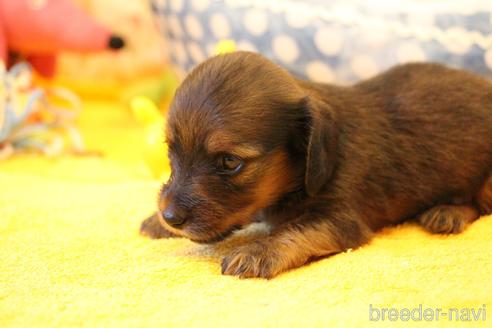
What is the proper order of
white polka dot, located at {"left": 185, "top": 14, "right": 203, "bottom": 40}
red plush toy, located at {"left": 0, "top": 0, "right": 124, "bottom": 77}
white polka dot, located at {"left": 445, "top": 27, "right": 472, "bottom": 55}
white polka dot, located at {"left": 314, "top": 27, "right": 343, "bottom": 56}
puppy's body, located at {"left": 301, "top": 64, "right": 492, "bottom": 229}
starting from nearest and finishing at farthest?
1. puppy's body, located at {"left": 301, "top": 64, "right": 492, "bottom": 229}
2. white polka dot, located at {"left": 445, "top": 27, "right": 472, "bottom": 55}
3. white polka dot, located at {"left": 314, "top": 27, "right": 343, "bottom": 56}
4. red plush toy, located at {"left": 0, "top": 0, "right": 124, "bottom": 77}
5. white polka dot, located at {"left": 185, "top": 14, "right": 203, "bottom": 40}

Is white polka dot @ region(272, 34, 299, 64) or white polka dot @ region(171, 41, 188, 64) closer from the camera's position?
white polka dot @ region(272, 34, 299, 64)

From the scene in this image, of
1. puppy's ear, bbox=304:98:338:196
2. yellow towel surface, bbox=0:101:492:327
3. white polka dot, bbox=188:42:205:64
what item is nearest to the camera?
yellow towel surface, bbox=0:101:492:327

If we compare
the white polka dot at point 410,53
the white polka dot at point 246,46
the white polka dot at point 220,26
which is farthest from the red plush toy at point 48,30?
the white polka dot at point 410,53

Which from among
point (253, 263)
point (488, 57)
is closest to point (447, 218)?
point (253, 263)

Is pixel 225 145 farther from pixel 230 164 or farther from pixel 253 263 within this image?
pixel 253 263

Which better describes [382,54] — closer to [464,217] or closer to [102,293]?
[464,217]

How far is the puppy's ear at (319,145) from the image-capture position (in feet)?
9.21

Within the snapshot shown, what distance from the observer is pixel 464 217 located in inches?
129

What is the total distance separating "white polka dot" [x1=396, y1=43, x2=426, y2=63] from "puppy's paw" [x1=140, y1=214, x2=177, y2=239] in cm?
227

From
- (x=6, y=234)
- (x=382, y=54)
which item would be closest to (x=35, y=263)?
(x=6, y=234)

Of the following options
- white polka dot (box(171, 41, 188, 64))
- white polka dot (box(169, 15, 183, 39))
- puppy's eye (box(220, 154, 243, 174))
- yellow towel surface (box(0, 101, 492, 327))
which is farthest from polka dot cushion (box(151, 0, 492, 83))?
puppy's eye (box(220, 154, 243, 174))

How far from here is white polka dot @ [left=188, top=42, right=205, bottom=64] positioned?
5480mm

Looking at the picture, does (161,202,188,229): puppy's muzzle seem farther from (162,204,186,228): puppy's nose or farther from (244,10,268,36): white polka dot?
(244,10,268,36): white polka dot

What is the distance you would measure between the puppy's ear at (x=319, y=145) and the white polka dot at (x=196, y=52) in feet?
8.97
